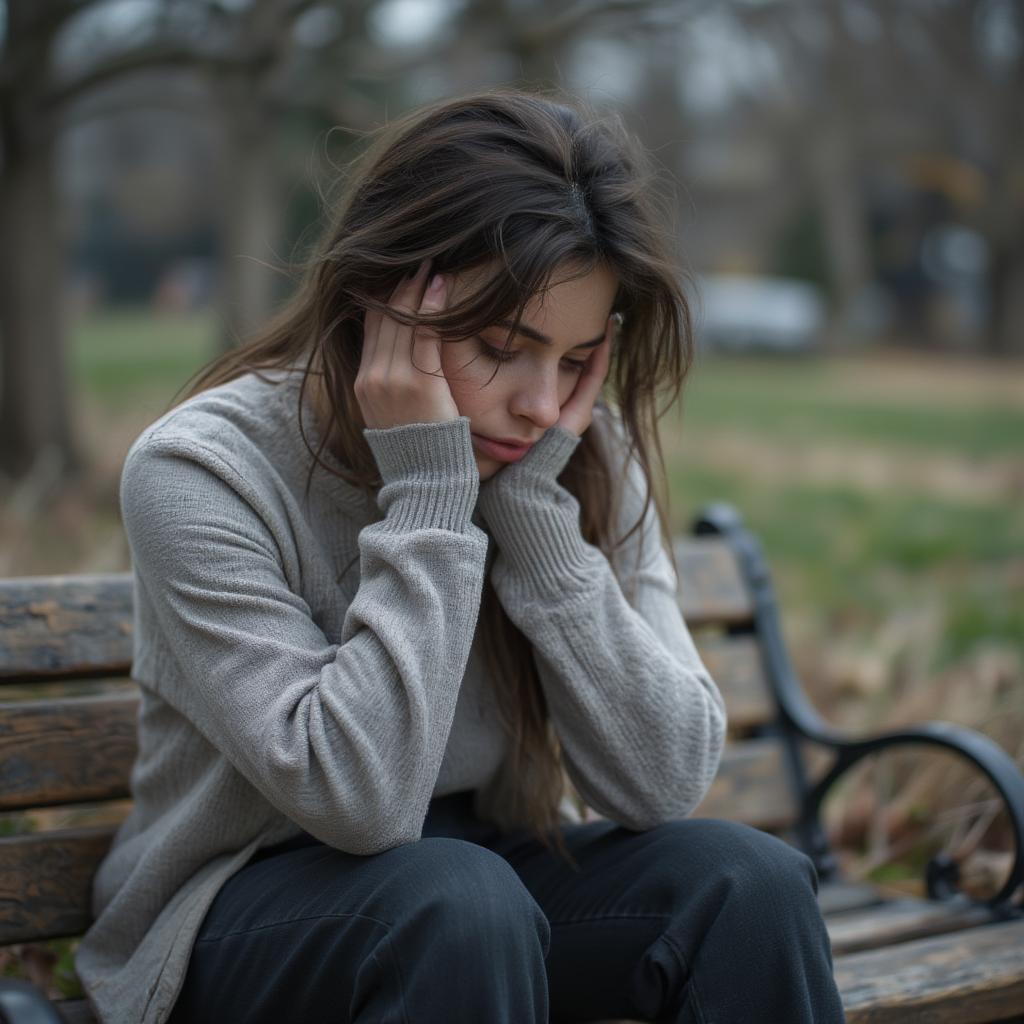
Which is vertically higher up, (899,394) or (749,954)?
(749,954)

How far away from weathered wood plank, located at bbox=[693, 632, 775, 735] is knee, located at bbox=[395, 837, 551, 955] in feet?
4.16

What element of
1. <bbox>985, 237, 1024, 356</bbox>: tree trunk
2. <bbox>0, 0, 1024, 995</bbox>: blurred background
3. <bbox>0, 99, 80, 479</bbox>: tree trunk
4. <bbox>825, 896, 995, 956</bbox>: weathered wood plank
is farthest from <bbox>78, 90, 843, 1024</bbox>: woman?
<bbox>985, 237, 1024, 356</bbox>: tree trunk

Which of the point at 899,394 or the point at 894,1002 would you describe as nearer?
the point at 894,1002

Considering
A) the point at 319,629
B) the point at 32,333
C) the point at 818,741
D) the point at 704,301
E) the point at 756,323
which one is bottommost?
the point at 756,323

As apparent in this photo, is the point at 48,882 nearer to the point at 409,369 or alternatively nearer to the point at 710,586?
the point at 409,369

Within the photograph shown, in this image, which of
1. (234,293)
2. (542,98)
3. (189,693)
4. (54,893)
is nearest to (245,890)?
(189,693)

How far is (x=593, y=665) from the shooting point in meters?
2.19

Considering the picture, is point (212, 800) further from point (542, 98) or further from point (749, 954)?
point (542, 98)

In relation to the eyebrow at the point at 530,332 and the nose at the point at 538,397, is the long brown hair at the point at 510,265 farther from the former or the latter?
the nose at the point at 538,397

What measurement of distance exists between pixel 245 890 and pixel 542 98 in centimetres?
130

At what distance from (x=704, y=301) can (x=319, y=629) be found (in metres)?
7.83

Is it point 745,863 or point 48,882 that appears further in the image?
point 48,882

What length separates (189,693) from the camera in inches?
81.4

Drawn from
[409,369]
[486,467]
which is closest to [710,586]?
[486,467]
